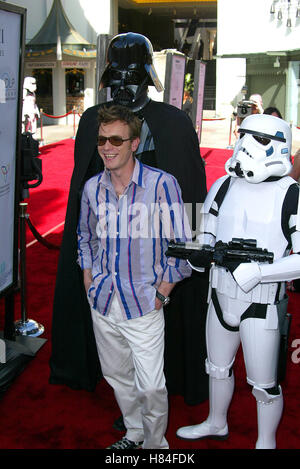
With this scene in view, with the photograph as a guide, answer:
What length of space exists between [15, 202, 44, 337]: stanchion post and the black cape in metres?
0.89

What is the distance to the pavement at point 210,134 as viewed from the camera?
50.3ft

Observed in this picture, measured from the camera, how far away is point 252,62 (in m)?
21.7

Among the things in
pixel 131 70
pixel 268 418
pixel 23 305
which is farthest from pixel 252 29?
pixel 268 418

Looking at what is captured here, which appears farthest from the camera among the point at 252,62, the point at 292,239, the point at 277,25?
the point at 252,62

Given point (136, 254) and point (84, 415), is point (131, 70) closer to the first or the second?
point (136, 254)

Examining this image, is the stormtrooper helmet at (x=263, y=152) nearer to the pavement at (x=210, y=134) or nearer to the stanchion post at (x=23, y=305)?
the stanchion post at (x=23, y=305)

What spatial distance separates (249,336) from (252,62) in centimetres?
2117

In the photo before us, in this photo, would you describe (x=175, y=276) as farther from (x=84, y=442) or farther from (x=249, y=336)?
(x=84, y=442)

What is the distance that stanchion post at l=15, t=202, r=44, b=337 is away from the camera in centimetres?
403

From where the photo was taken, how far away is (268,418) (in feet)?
8.16

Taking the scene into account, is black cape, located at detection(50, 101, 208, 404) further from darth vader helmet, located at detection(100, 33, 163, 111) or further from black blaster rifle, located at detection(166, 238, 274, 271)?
black blaster rifle, located at detection(166, 238, 274, 271)

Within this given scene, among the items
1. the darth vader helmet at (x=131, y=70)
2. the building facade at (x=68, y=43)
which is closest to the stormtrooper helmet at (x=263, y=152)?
the darth vader helmet at (x=131, y=70)

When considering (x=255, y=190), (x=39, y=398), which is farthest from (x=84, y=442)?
(x=255, y=190)

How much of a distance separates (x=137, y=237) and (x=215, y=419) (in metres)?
1.16
